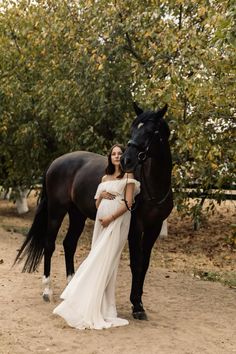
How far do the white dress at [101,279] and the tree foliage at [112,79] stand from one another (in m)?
2.21

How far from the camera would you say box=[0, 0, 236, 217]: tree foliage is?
25.7 ft

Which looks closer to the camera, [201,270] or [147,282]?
[147,282]

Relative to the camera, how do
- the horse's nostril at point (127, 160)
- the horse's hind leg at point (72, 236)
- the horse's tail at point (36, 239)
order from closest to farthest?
the horse's nostril at point (127, 160) → the horse's tail at point (36, 239) → the horse's hind leg at point (72, 236)

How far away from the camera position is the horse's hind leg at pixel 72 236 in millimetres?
7510

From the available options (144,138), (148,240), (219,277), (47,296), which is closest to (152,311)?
(148,240)

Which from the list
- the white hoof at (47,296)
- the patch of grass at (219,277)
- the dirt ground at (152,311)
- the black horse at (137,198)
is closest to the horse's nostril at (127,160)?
the black horse at (137,198)

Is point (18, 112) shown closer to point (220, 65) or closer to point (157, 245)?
point (157, 245)

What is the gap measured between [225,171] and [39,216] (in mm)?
3471

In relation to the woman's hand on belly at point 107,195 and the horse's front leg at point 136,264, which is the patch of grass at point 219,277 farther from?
the woman's hand on belly at point 107,195

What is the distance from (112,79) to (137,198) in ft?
18.6

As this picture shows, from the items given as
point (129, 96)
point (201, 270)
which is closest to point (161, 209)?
point (201, 270)

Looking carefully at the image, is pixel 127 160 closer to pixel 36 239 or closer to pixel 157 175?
pixel 157 175

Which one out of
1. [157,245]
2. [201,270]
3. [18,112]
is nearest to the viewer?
[201,270]

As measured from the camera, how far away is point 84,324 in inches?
219
